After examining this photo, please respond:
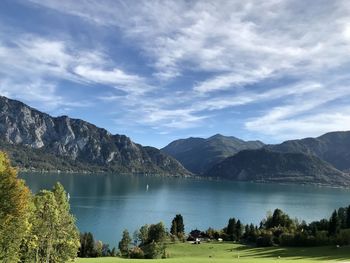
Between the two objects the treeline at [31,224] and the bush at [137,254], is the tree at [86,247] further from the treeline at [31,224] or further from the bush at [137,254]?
the treeline at [31,224]

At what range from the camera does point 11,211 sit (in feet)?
107

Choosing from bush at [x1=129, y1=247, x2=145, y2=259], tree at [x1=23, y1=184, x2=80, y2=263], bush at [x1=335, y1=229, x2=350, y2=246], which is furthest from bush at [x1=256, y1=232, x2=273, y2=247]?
tree at [x1=23, y1=184, x2=80, y2=263]

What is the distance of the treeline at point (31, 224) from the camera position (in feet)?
107

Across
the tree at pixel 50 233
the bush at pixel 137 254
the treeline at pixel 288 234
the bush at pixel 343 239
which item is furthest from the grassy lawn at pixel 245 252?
the tree at pixel 50 233

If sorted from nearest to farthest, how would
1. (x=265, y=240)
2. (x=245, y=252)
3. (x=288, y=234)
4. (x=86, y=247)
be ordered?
1. (x=245, y=252)
2. (x=86, y=247)
3. (x=265, y=240)
4. (x=288, y=234)

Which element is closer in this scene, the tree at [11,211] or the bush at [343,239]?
the tree at [11,211]

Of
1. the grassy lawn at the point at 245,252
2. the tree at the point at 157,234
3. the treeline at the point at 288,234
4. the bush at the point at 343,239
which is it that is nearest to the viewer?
the grassy lawn at the point at 245,252

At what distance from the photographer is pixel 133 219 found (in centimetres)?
17800

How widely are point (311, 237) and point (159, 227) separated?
3736cm

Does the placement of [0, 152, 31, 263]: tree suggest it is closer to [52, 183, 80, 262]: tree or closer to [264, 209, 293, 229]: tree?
[52, 183, 80, 262]: tree

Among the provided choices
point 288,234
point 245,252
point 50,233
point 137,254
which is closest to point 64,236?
point 50,233

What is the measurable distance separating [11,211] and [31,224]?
10.9 feet

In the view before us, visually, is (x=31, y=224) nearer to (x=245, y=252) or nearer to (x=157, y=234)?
(x=245, y=252)

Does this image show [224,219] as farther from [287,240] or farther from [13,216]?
[13,216]
